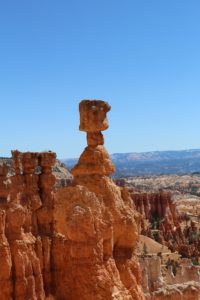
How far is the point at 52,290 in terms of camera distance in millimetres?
10609

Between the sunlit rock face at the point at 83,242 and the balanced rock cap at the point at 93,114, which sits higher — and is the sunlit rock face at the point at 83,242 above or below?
below

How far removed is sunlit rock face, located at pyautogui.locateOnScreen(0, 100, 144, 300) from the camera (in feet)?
31.4

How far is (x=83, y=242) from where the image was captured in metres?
9.48

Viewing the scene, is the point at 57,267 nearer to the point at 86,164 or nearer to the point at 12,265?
the point at 12,265

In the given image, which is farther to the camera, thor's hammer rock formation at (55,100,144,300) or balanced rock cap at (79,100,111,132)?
balanced rock cap at (79,100,111,132)

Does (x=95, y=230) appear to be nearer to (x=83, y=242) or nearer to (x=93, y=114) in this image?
(x=83, y=242)

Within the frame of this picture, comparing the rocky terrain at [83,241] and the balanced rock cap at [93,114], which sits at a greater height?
the balanced rock cap at [93,114]

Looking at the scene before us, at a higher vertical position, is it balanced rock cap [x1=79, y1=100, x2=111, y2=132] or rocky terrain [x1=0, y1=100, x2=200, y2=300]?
balanced rock cap [x1=79, y1=100, x2=111, y2=132]

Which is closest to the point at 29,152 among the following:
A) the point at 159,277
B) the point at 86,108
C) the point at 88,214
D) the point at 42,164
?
the point at 42,164

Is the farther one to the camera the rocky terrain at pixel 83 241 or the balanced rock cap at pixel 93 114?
the balanced rock cap at pixel 93 114

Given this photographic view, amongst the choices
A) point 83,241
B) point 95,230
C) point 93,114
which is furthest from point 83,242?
point 93,114

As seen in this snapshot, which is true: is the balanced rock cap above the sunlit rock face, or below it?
above

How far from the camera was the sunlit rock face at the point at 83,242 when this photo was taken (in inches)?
376

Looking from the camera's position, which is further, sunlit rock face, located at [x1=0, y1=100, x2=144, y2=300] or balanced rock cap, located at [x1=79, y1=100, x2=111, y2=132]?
balanced rock cap, located at [x1=79, y1=100, x2=111, y2=132]
